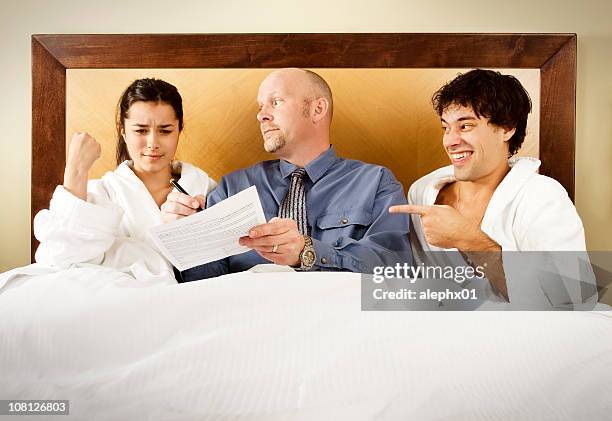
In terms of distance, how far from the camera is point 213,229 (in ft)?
5.76

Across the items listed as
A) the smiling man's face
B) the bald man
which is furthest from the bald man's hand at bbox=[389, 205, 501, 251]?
the smiling man's face

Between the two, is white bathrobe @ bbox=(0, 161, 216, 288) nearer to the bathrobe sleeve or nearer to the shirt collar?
the bathrobe sleeve

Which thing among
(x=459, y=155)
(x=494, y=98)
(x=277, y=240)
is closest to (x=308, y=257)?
(x=277, y=240)

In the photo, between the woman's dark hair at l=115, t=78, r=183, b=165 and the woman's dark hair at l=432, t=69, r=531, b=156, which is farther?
the woman's dark hair at l=115, t=78, r=183, b=165

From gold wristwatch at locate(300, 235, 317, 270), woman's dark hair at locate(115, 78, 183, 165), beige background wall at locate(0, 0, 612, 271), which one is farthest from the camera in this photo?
beige background wall at locate(0, 0, 612, 271)

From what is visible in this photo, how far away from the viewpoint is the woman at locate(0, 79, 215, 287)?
6.08 feet

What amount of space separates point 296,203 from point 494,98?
2.39 feet

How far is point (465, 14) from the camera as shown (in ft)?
7.82

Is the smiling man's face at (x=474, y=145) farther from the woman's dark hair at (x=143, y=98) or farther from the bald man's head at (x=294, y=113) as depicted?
the woman's dark hair at (x=143, y=98)

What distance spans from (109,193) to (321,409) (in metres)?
1.27

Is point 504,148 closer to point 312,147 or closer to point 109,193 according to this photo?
point 312,147

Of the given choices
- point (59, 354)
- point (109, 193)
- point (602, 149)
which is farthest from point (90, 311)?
point (602, 149)

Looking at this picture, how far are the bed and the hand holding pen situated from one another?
486mm
